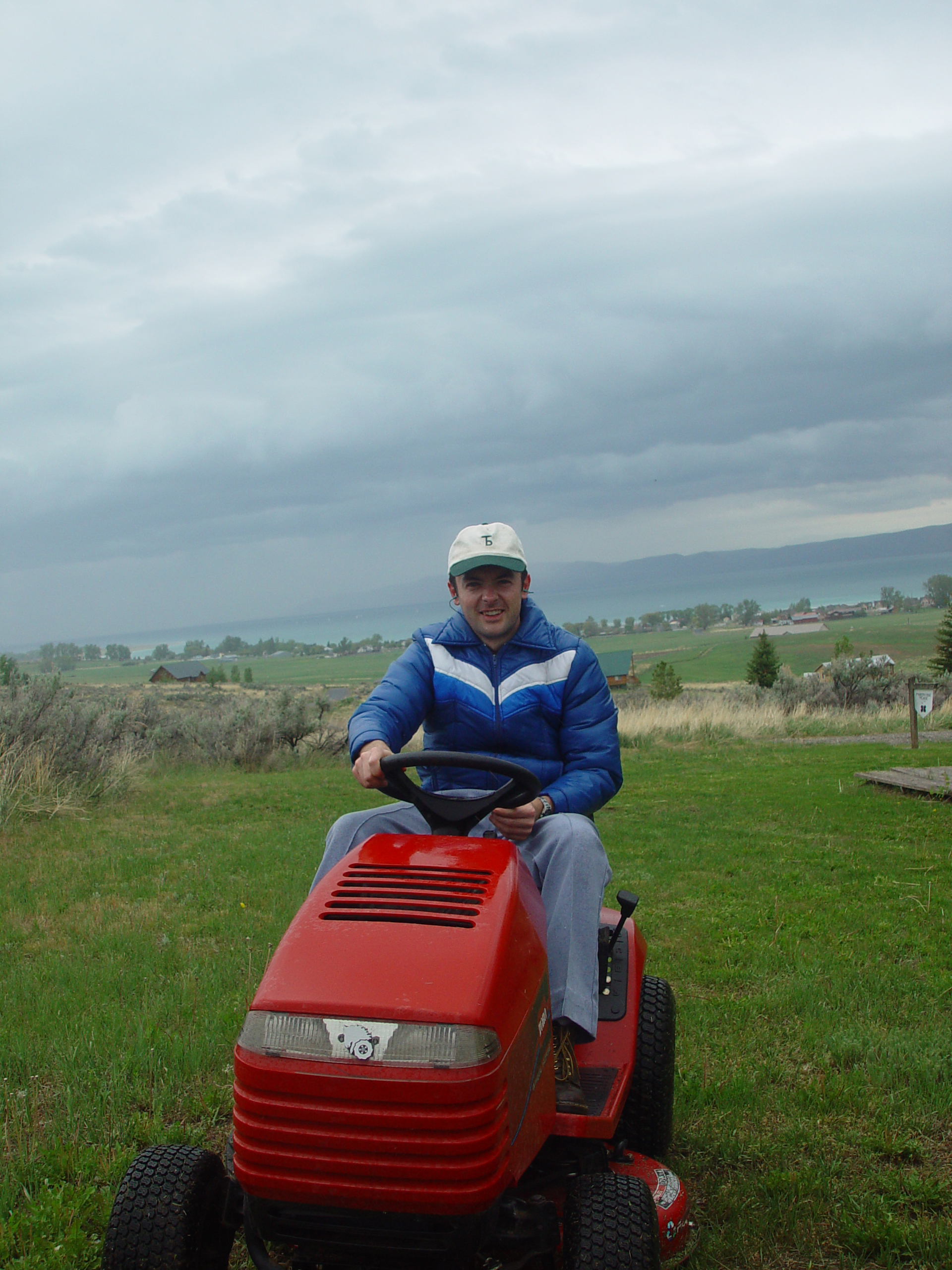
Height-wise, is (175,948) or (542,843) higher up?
(542,843)

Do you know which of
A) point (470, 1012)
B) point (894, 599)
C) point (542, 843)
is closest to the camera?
point (470, 1012)

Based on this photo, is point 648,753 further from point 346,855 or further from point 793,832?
point 346,855

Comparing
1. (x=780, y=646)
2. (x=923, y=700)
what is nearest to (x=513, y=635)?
(x=923, y=700)

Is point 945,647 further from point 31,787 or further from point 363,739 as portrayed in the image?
point 363,739

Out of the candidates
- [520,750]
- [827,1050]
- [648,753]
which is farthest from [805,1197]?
[648,753]

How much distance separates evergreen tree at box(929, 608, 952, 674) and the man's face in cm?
3278

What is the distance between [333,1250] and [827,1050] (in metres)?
2.55

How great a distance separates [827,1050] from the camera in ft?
12.6

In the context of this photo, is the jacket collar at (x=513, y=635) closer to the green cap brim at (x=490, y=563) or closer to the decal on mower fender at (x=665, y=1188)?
the green cap brim at (x=490, y=563)

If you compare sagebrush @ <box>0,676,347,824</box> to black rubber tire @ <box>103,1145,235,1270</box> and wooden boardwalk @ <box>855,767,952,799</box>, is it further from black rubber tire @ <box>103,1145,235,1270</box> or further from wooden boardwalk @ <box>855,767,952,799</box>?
wooden boardwalk @ <box>855,767,952,799</box>

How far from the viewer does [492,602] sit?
337 cm

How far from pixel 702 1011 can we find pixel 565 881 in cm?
213

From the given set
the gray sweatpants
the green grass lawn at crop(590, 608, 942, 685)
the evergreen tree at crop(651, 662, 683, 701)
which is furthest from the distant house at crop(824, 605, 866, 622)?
the gray sweatpants

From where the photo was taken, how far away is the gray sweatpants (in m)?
2.59
